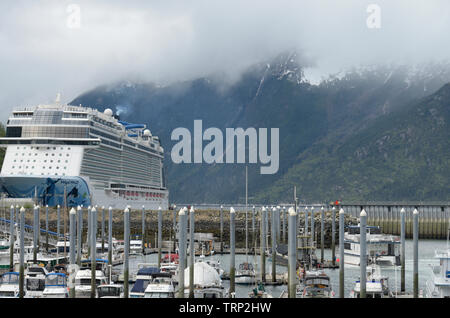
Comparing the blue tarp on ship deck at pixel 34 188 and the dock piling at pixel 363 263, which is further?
the blue tarp on ship deck at pixel 34 188

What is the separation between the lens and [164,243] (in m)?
68.4

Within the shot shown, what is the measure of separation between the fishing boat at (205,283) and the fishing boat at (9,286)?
811 cm

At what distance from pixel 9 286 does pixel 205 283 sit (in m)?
9.39

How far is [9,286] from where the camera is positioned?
108 feet

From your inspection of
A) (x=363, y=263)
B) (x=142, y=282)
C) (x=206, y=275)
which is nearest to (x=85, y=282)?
(x=142, y=282)

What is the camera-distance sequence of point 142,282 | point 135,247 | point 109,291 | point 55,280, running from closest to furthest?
point 109,291 < point 55,280 < point 142,282 < point 135,247

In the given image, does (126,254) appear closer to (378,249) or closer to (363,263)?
(363,263)

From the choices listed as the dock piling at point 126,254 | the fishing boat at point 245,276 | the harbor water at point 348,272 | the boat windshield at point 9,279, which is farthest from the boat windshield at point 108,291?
the fishing boat at point 245,276

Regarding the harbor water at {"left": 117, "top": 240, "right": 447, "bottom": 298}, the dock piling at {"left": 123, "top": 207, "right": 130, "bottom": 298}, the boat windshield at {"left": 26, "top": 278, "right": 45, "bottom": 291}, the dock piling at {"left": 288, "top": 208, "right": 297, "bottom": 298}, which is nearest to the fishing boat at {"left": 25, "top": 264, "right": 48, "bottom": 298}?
the boat windshield at {"left": 26, "top": 278, "right": 45, "bottom": 291}

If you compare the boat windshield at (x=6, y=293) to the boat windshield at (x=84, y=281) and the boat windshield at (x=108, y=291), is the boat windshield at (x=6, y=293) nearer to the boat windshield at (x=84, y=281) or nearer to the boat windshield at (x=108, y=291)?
the boat windshield at (x=84, y=281)

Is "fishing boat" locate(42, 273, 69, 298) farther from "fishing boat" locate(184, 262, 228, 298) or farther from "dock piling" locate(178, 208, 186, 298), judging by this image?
"dock piling" locate(178, 208, 186, 298)

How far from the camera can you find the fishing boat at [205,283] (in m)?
32.0
